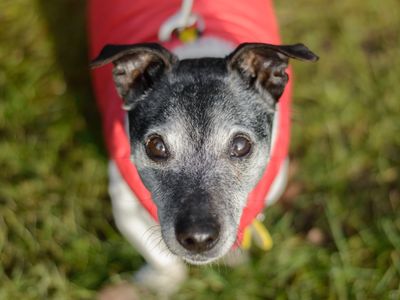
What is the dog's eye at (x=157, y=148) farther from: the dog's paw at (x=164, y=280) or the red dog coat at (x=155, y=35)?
the dog's paw at (x=164, y=280)

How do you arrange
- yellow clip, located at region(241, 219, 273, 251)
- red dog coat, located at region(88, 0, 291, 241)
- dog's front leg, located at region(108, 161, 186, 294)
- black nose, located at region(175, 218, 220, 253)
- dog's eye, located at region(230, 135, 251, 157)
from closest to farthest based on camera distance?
1. black nose, located at region(175, 218, 220, 253)
2. dog's eye, located at region(230, 135, 251, 157)
3. red dog coat, located at region(88, 0, 291, 241)
4. dog's front leg, located at region(108, 161, 186, 294)
5. yellow clip, located at region(241, 219, 273, 251)

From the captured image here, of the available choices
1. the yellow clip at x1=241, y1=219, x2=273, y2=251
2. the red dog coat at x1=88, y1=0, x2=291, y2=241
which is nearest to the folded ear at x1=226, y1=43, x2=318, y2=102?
the red dog coat at x1=88, y1=0, x2=291, y2=241

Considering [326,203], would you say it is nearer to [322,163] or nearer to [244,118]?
[322,163]

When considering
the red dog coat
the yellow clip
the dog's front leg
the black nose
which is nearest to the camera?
the black nose

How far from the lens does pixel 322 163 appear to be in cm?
522

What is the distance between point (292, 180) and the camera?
5.23 meters

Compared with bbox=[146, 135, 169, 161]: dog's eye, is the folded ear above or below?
above

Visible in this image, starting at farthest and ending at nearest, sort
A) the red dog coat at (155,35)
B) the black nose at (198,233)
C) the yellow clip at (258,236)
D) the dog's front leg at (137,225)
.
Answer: the yellow clip at (258,236) → the dog's front leg at (137,225) → the red dog coat at (155,35) → the black nose at (198,233)

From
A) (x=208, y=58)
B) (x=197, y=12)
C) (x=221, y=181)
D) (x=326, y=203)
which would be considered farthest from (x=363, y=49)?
(x=221, y=181)

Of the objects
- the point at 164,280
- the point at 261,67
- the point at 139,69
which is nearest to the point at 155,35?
the point at 139,69

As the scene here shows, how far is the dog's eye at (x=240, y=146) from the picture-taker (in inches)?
146

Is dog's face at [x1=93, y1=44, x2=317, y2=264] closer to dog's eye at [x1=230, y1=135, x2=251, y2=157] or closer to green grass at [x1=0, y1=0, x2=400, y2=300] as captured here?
dog's eye at [x1=230, y1=135, x2=251, y2=157]

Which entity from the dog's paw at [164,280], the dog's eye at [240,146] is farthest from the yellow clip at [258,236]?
the dog's eye at [240,146]

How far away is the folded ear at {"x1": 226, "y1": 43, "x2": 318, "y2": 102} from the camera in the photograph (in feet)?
12.3
